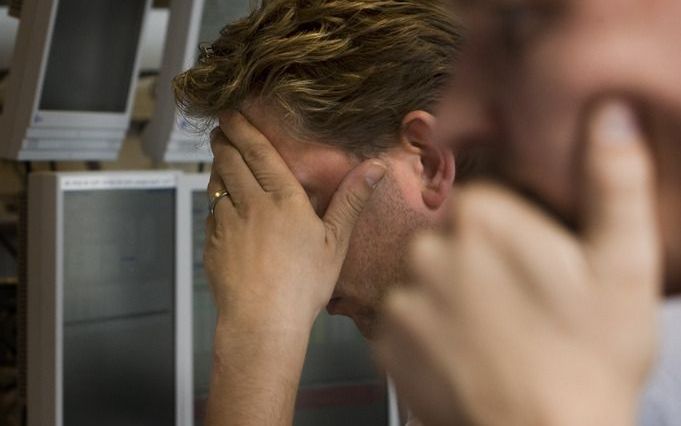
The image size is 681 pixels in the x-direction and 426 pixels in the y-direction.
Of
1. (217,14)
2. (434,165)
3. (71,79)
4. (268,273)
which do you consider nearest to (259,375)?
(268,273)

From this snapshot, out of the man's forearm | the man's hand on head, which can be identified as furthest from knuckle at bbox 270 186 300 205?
the man's forearm

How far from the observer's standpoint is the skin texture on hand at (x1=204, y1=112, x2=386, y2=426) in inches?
42.2

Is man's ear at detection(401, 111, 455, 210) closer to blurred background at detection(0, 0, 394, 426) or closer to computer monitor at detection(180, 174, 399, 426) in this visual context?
blurred background at detection(0, 0, 394, 426)

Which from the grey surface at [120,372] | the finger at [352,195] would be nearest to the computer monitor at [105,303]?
the grey surface at [120,372]

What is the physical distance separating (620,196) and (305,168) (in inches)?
37.6

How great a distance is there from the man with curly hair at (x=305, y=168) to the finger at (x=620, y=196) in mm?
818

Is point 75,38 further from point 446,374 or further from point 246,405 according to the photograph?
point 446,374

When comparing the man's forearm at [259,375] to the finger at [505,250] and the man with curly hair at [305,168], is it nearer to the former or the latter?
the man with curly hair at [305,168]

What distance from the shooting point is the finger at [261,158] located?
1.13 m

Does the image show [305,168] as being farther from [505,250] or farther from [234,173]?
[505,250]

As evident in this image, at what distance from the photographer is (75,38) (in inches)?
79.5

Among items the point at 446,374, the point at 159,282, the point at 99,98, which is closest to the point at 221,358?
the point at 159,282

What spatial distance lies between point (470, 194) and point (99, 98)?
77.5 inches

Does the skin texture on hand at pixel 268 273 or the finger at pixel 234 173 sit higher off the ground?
the finger at pixel 234 173
